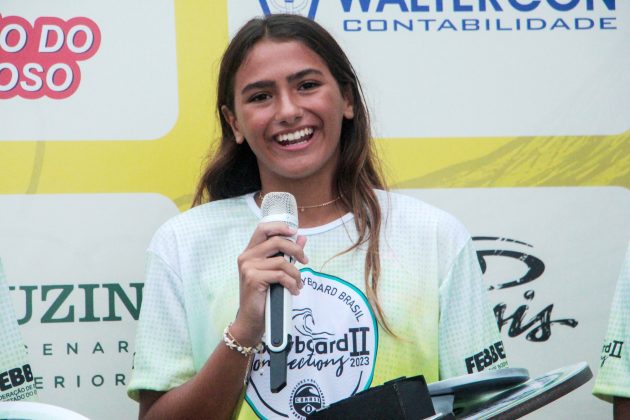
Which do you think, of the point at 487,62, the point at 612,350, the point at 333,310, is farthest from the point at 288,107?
the point at 612,350

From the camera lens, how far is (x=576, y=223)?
2922 millimetres

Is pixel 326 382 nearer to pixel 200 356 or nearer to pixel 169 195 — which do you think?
pixel 200 356

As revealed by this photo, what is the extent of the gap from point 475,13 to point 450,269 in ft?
3.02

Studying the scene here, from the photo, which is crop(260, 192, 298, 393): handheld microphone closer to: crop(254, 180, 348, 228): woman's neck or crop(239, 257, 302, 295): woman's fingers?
crop(239, 257, 302, 295): woman's fingers

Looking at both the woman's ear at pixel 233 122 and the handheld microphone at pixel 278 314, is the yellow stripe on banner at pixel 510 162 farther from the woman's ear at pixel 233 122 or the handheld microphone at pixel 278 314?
the handheld microphone at pixel 278 314

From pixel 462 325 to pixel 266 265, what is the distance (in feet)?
2.10

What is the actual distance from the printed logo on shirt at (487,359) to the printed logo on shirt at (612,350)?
28 cm

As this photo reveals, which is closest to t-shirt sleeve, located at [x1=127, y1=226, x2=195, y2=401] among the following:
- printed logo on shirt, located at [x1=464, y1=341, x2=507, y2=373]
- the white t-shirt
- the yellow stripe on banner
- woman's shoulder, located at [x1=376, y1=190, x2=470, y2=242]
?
the white t-shirt

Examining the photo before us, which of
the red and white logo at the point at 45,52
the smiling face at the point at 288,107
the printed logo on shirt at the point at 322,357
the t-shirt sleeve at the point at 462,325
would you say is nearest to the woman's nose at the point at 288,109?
the smiling face at the point at 288,107

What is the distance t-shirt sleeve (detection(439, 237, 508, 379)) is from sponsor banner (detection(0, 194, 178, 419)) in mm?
907

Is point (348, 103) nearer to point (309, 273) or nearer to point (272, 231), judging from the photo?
point (309, 273)

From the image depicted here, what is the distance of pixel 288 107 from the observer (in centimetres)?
230

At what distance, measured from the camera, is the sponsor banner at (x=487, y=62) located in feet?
9.44

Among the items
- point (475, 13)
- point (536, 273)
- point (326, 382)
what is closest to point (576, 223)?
point (536, 273)
